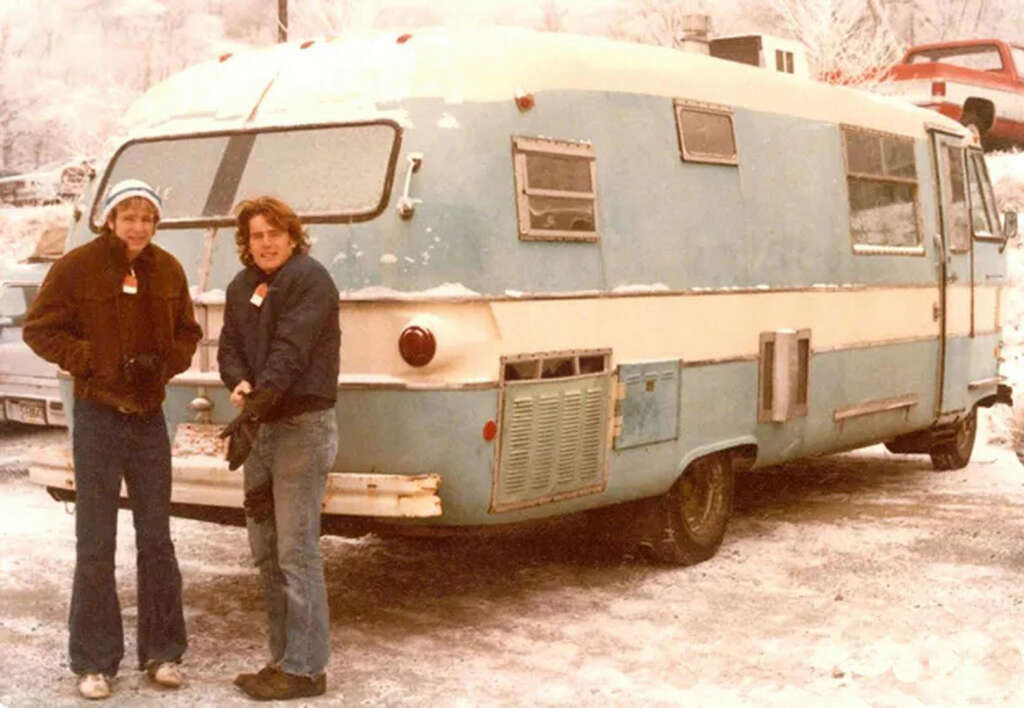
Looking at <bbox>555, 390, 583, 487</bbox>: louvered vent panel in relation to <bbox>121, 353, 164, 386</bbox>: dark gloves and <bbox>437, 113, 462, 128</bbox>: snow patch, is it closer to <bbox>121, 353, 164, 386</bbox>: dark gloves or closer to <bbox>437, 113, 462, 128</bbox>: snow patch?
<bbox>437, 113, 462, 128</bbox>: snow patch

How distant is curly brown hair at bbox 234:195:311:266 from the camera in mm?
6238

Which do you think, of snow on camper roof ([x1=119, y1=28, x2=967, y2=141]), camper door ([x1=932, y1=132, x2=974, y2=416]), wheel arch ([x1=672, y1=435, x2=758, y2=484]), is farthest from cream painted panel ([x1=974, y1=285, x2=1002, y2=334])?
snow on camper roof ([x1=119, y1=28, x2=967, y2=141])

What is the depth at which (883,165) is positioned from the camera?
418 inches

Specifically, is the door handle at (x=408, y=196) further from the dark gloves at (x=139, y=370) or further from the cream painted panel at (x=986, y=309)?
the cream painted panel at (x=986, y=309)

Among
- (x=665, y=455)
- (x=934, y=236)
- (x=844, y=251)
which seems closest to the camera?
(x=665, y=455)

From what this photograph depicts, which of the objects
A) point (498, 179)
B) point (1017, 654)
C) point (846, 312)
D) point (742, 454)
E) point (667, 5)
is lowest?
point (1017, 654)

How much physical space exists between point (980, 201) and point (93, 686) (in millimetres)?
8144

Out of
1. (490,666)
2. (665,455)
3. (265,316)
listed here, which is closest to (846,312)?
(665,455)

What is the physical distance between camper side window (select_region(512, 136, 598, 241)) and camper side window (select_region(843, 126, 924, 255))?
9.46 feet

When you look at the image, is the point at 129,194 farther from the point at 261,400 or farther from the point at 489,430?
the point at 489,430

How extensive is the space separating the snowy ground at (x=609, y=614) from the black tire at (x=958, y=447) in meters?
1.55

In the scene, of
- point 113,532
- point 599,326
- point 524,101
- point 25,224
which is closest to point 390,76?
point 524,101

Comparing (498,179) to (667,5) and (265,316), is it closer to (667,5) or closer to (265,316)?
(265,316)

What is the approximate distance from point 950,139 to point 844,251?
211cm
